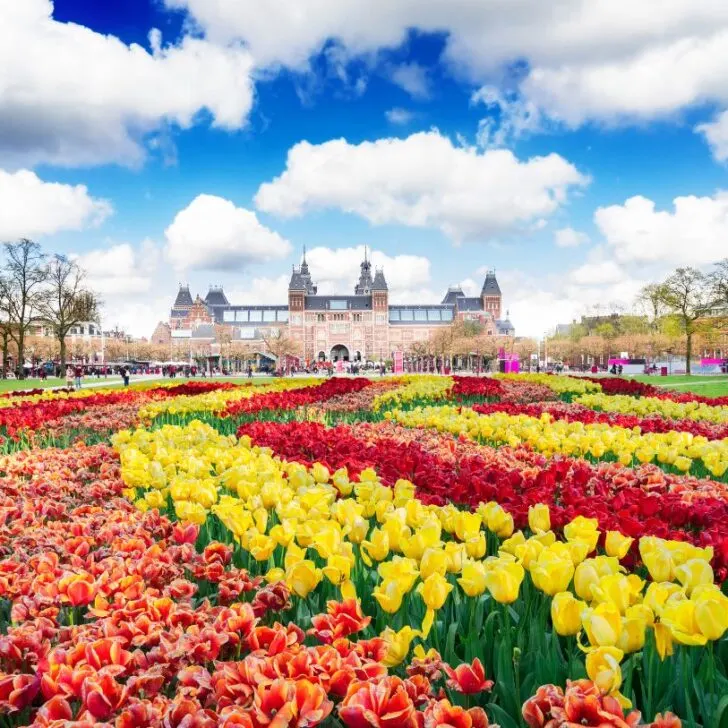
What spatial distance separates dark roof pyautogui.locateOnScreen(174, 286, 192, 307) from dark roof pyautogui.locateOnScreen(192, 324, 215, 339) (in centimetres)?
1811

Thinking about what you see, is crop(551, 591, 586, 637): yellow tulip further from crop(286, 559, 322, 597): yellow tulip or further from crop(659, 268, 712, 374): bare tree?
crop(659, 268, 712, 374): bare tree

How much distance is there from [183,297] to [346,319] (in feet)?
101

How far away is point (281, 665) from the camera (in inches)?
53.5

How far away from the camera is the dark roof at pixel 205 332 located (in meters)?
97.2

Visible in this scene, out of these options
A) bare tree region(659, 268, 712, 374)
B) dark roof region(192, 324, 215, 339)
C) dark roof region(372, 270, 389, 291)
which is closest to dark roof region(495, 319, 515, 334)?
dark roof region(372, 270, 389, 291)

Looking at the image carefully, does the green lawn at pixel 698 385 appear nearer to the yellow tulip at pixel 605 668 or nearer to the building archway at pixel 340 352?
the yellow tulip at pixel 605 668

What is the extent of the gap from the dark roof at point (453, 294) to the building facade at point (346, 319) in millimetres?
2439

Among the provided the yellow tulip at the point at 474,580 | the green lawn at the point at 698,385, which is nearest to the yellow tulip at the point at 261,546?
the yellow tulip at the point at 474,580

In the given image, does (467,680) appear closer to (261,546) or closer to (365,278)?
(261,546)

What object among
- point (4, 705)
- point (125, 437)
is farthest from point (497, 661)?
point (125, 437)

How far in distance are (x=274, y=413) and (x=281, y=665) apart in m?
8.09

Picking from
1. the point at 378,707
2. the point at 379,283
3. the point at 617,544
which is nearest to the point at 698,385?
the point at 617,544

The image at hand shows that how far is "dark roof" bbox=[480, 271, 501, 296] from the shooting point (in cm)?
11275

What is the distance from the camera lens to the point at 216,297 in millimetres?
118625
